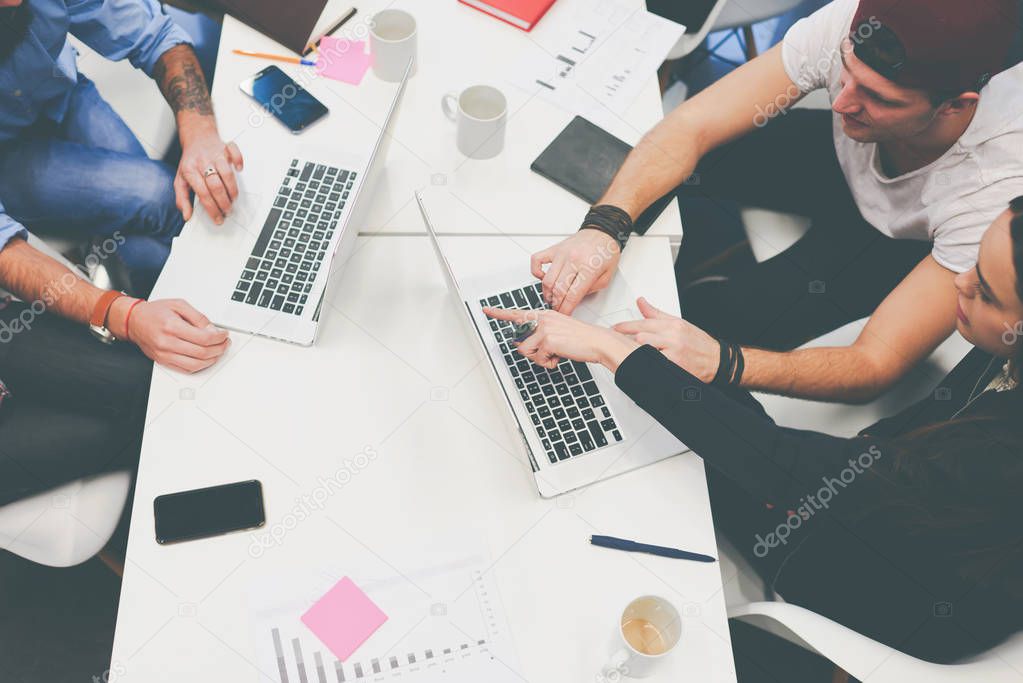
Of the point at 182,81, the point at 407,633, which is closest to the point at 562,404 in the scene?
the point at 407,633

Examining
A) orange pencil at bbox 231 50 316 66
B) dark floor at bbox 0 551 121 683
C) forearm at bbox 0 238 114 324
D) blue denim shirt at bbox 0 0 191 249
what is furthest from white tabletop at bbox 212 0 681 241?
dark floor at bbox 0 551 121 683

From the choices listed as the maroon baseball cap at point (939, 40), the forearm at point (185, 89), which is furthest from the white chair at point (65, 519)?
the maroon baseball cap at point (939, 40)

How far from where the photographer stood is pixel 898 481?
1.22 metres

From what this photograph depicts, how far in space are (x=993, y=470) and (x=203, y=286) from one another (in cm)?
142

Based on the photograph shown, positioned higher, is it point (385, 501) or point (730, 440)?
point (730, 440)

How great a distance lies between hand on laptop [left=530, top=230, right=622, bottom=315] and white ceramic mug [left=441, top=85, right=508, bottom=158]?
299 mm

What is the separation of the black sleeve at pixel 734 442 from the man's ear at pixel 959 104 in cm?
66

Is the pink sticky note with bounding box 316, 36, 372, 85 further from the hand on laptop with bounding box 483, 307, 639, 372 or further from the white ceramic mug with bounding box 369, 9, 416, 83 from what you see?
the hand on laptop with bounding box 483, 307, 639, 372

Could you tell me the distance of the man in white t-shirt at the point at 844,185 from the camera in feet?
4.43

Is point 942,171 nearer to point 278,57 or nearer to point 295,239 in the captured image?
point 295,239

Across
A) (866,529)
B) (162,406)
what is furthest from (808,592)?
(162,406)

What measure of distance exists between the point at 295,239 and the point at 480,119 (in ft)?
1.50

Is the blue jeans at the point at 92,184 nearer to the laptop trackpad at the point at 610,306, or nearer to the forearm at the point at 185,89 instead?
the forearm at the point at 185,89

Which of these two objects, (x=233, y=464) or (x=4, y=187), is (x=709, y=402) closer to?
(x=233, y=464)
